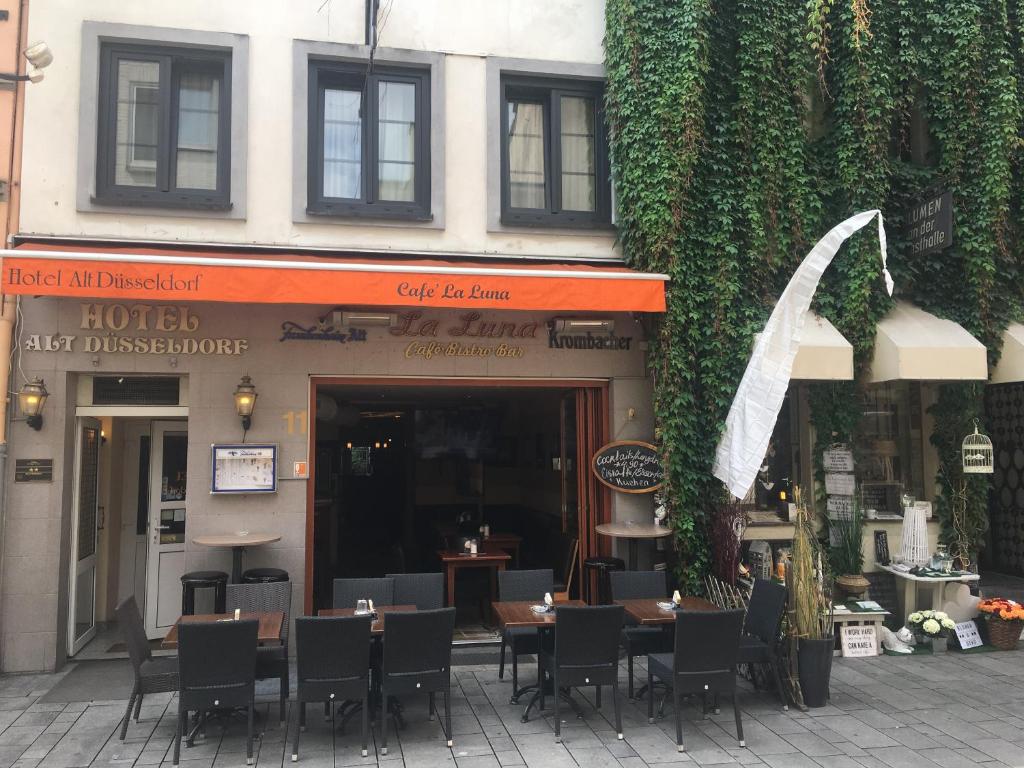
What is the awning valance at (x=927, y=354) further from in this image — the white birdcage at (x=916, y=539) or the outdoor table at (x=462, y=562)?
the outdoor table at (x=462, y=562)

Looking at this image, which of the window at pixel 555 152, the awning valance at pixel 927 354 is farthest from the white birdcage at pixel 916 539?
the window at pixel 555 152

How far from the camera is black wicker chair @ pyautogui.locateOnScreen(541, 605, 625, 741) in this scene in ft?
19.1

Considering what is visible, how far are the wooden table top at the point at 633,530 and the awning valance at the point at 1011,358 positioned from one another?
4.47 meters

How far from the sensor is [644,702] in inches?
260

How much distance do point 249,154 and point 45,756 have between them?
582 centimetres

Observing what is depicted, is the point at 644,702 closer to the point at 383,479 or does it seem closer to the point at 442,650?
the point at 442,650

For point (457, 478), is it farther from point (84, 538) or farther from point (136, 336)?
point (136, 336)

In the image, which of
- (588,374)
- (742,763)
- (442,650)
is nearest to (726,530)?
(588,374)

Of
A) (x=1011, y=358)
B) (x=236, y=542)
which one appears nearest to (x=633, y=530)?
(x=236, y=542)

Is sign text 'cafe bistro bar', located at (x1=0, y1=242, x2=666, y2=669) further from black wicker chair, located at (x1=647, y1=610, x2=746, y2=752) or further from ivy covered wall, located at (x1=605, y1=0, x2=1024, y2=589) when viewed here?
black wicker chair, located at (x1=647, y1=610, x2=746, y2=752)

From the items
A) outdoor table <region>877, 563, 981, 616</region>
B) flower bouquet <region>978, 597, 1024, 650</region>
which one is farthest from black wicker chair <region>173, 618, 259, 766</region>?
flower bouquet <region>978, 597, 1024, 650</region>

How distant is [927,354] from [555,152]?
15.7 feet

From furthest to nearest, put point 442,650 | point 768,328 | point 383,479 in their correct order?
point 383,479 → point 768,328 → point 442,650

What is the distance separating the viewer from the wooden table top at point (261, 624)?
5664 mm
